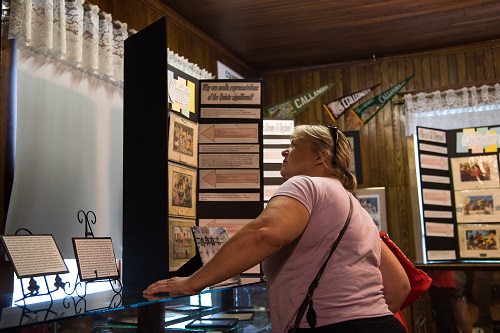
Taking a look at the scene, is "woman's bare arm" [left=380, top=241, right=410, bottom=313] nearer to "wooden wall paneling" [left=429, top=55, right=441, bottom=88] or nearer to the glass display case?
the glass display case

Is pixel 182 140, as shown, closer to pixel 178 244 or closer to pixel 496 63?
pixel 178 244

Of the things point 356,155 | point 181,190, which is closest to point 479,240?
point 356,155

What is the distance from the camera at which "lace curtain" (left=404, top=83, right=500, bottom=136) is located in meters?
5.46

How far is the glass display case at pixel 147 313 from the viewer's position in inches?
55.3

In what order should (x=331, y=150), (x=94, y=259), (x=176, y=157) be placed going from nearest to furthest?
1. (x=331, y=150)
2. (x=94, y=259)
3. (x=176, y=157)

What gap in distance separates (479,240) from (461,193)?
0.45 m

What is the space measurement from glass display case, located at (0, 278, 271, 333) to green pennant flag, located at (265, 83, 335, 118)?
11.9 ft

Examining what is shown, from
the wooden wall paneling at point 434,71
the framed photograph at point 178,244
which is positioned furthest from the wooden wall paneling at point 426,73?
the framed photograph at point 178,244

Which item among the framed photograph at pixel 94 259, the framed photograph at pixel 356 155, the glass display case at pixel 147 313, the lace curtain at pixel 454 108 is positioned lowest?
the glass display case at pixel 147 313

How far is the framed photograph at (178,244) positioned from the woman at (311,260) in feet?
3.46

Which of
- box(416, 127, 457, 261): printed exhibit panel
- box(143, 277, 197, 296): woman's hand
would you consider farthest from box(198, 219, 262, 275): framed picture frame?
box(416, 127, 457, 261): printed exhibit panel

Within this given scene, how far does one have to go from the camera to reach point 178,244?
9.54ft

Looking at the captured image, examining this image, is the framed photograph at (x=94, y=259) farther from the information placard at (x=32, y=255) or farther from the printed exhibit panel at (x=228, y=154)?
the printed exhibit panel at (x=228, y=154)

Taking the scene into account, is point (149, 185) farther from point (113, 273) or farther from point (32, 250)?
point (32, 250)
